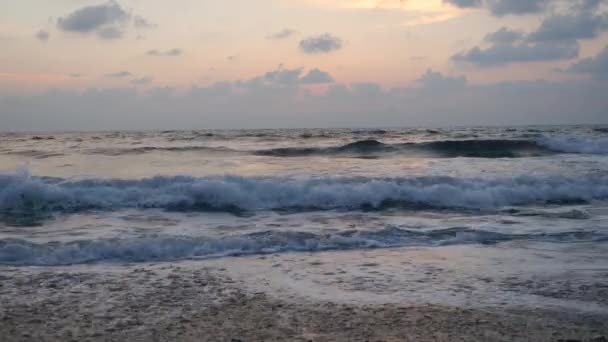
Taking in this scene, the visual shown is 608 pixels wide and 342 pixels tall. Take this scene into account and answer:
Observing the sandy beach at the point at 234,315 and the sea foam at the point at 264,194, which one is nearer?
the sandy beach at the point at 234,315

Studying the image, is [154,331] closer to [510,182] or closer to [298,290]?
[298,290]

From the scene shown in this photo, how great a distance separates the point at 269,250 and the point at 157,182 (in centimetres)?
648

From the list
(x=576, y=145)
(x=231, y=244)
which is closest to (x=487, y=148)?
(x=576, y=145)

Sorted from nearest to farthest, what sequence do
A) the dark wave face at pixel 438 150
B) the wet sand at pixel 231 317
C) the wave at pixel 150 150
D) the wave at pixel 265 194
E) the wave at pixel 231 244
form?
the wet sand at pixel 231 317, the wave at pixel 231 244, the wave at pixel 265 194, the wave at pixel 150 150, the dark wave face at pixel 438 150

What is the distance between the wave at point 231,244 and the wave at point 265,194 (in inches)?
133

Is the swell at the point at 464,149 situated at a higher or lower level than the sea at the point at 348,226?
higher

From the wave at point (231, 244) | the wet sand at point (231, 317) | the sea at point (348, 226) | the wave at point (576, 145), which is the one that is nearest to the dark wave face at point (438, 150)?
the wave at point (576, 145)

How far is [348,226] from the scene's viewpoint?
29.1 feet

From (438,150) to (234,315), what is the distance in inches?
879

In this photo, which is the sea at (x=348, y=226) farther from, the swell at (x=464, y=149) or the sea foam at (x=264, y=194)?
the swell at (x=464, y=149)

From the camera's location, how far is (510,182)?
13.5 metres

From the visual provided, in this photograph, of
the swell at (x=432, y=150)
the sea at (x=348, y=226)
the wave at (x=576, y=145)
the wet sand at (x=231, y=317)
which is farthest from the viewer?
the wave at (x=576, y=145)

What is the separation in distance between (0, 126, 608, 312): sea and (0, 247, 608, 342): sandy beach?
35cm

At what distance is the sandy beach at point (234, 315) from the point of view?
3.88 meters
